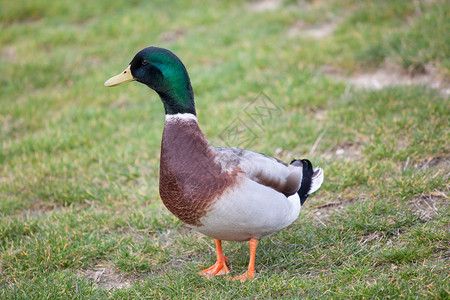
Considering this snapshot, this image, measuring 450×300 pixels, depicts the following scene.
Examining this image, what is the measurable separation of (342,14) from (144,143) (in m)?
3.58

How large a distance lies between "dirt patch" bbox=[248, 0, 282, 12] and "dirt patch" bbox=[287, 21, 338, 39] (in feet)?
2.62

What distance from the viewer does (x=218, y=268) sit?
3.27 meters

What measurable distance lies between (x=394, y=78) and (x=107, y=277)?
12.5 ft

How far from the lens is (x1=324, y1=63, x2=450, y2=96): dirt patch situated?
517 centimetres

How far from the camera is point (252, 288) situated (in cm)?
296

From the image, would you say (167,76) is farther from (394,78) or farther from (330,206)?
(394,78)

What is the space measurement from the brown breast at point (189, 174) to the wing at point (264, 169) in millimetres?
99

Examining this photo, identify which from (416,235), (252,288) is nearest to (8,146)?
(252,288)

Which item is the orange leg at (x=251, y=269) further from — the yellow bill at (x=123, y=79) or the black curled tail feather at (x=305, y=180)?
the yellow bill at (x=123, y=79)

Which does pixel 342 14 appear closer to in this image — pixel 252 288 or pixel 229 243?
pixel 229 243

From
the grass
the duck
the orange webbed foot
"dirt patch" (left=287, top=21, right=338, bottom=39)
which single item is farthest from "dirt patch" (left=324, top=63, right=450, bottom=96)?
the orange webbed foot

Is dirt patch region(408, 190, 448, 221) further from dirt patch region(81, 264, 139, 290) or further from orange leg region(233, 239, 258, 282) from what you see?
dirt patch region(81, 264, 139, 290)

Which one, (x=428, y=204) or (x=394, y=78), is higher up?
(x=394, y=78)

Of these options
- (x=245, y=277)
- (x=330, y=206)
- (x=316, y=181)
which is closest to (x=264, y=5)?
(x=330, y=206)
